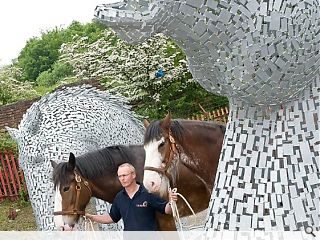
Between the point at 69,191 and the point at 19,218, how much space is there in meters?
3.69

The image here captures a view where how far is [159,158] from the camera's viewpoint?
2.44m

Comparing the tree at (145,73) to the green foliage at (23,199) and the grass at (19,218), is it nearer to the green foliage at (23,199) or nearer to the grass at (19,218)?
the green foliage at (23,199)

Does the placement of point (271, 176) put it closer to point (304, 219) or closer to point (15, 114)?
point (304, 219)

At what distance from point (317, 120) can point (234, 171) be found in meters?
0.21

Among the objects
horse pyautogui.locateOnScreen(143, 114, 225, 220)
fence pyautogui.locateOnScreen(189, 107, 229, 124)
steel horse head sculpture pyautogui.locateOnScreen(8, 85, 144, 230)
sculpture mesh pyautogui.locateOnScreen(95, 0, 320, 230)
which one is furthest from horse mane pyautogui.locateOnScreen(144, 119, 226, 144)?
fence pyautogui.locateOnScreen(189, 107, 229, 124)

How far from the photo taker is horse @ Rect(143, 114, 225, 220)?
2432mm

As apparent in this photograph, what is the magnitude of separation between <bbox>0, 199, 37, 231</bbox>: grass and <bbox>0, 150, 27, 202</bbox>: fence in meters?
0.10

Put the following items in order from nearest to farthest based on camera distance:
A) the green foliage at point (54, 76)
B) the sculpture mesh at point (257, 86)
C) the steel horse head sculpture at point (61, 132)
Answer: the sculpture mesh at point (257, 86), the steel horse head sculpture at point (61, 132), the green foliage at point (54, 76)

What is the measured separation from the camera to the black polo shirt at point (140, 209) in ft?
6.76

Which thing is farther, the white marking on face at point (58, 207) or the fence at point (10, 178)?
the fence at point (10, 178)

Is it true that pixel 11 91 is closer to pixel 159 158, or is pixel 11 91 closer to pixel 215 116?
pixel 215 116

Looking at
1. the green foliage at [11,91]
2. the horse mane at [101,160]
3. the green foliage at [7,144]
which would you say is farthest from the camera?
the green foliage at [11,91]

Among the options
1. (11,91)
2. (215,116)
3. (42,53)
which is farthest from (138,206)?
(42,53)

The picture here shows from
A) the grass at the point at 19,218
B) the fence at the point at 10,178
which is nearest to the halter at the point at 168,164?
the grass at the point at 19,218
